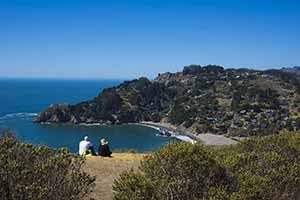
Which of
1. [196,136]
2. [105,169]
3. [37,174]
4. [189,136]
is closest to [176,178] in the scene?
[37,174]

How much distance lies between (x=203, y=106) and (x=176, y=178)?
107005 mm

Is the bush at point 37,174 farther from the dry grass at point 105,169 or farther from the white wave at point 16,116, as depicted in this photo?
the white wave at point 16,116

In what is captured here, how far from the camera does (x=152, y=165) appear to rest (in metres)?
7.13

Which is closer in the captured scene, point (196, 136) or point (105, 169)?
point (105, 169)

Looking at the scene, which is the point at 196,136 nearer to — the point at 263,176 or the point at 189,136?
the point at 189,136

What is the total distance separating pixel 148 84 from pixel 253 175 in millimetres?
131871

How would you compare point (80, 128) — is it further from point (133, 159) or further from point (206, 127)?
point (133, 159)

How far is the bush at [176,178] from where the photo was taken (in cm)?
684

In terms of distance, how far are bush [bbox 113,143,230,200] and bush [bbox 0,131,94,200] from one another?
0.73 metres

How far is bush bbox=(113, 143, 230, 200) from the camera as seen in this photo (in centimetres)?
684

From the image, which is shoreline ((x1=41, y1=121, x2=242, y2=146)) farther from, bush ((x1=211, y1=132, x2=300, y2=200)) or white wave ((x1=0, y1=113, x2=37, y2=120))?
bush ((x1=211, y1=132, x2=300, y2=200))

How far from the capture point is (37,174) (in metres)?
6.45

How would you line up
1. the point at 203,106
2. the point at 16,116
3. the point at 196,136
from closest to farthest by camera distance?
the point at 196,136 → the point at 16,116 → the point at 203,106

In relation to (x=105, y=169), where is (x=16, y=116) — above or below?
below
